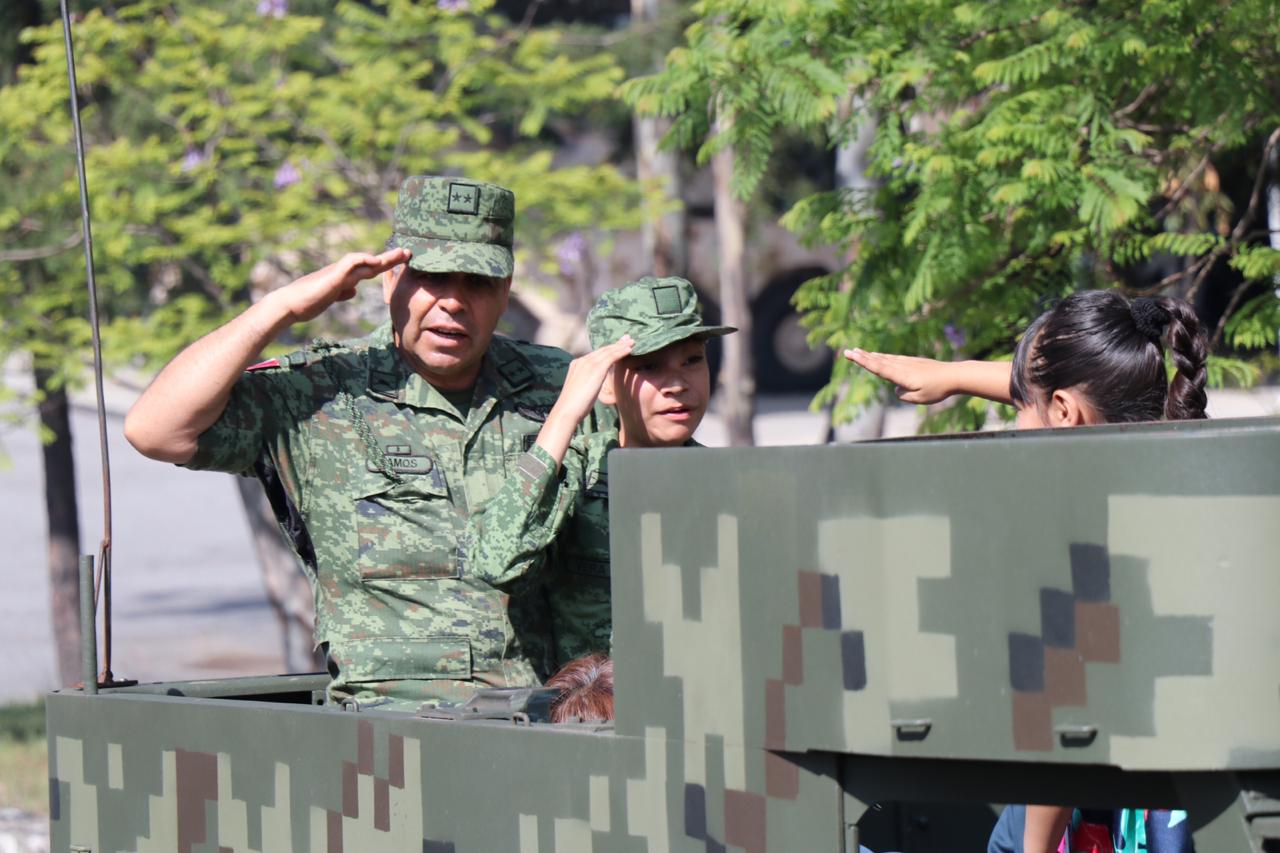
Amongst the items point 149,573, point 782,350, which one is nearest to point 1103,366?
point 149,573

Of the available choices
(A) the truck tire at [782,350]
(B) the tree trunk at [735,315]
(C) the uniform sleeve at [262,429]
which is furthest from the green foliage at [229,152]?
(A) the truck tire at [782,350]

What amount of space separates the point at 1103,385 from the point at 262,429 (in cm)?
149

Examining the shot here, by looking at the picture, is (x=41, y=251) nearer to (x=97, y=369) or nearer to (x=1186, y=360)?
(x=97, y=369)

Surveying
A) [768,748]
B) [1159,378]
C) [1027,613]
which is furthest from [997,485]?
[1159,378]

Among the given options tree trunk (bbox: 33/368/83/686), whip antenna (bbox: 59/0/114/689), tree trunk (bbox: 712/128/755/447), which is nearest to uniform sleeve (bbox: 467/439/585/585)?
whip antenna (bbox: 59/0/114/689)

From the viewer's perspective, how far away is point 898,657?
8.20 feet

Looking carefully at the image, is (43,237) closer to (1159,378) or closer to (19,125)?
(19,125)

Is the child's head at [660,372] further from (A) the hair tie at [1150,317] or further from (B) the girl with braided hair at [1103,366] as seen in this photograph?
(A) the hair tie at [1150,317]

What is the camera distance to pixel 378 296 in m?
10.1

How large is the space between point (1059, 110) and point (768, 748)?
3.39 meters

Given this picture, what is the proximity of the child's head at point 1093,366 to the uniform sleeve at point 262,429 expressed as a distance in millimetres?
1304

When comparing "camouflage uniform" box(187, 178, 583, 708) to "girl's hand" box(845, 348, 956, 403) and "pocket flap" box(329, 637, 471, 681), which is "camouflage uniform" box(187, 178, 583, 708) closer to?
"pocket flap" box(329, 637, 471, 681)

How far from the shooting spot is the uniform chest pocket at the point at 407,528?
11.9 ft

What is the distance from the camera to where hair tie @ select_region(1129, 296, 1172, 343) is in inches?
130
